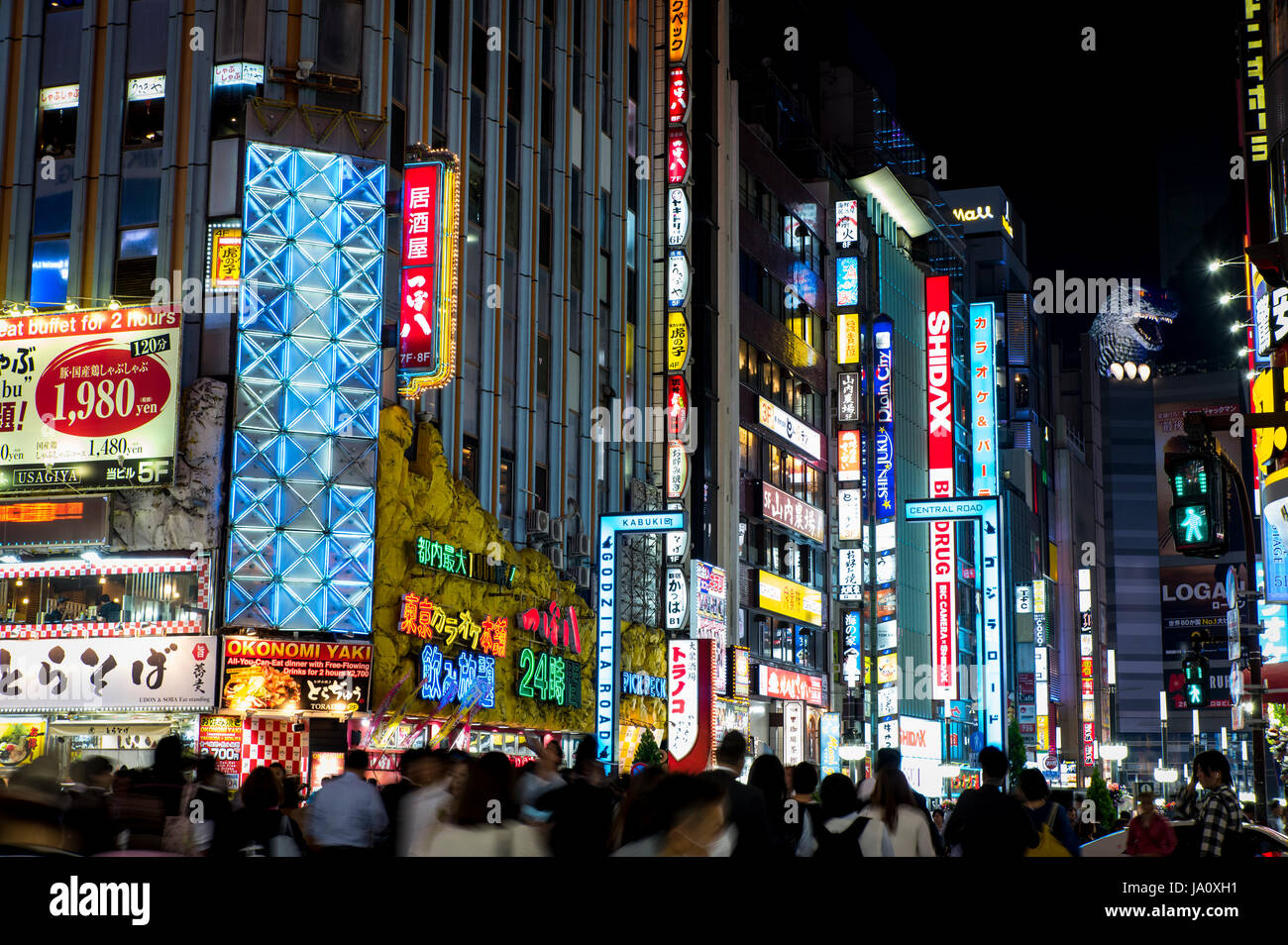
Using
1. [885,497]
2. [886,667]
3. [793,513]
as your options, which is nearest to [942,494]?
[885,497]

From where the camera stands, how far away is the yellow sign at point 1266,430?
3083cm

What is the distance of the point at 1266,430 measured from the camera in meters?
31.5

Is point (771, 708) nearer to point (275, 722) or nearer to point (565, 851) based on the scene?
point (275, 722)

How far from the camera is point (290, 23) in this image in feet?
105

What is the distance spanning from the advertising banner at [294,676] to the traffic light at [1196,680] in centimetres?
1561

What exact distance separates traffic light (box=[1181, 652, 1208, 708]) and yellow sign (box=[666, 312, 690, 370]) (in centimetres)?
2309

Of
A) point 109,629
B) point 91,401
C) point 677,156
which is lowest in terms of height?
point 109,629

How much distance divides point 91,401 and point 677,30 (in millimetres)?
26727

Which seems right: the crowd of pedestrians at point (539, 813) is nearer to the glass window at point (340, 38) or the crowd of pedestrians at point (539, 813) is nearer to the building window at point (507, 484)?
the glass window at point (340, 38)

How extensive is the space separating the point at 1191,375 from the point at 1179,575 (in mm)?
22267

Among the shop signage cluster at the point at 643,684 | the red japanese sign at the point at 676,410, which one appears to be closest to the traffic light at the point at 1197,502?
the shop signage cluster at the point at 643,684

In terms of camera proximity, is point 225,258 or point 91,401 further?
point 225,258

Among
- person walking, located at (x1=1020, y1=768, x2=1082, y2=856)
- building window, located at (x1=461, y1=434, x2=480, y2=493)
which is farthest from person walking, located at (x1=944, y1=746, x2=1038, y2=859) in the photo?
building window, located at (x1=461, y1=434, x2=480, y2=493)

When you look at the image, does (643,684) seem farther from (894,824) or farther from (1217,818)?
(894,824)
